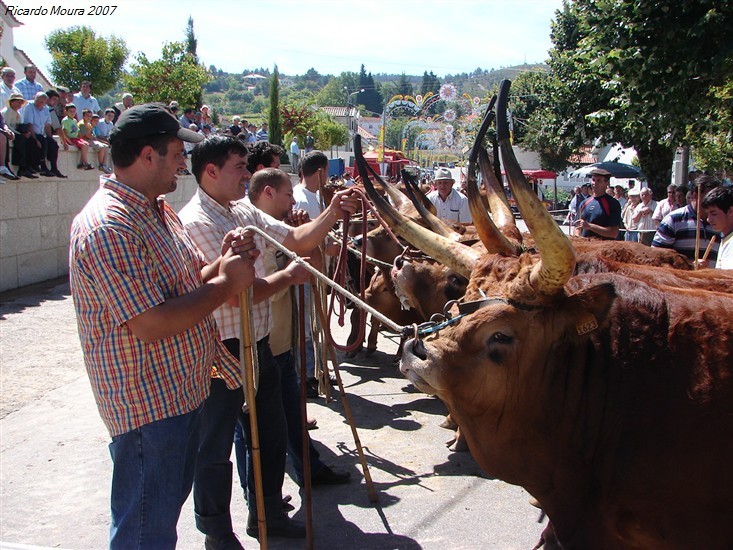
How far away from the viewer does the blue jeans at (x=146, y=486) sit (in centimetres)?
261

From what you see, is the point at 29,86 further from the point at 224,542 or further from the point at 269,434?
the point at 224,542

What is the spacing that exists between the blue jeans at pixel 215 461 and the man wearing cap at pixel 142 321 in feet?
2.46

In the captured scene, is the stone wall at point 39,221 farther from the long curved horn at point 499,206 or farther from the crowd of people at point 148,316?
the long curved horn at point 499,206

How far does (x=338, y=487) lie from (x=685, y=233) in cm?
485

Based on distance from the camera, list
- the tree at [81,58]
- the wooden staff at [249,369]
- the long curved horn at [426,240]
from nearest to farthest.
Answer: the wooden staff at [249,369]
the long curved horn at [426,240]
the tree at [81,58]

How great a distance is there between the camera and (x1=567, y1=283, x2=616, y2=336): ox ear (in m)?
2.74

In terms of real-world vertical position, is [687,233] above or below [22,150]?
below

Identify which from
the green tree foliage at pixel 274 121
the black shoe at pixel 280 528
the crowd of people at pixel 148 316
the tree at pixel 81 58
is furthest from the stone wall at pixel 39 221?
the green tree foliage at pixel 274 121

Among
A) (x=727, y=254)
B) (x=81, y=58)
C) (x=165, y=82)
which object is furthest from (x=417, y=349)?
(x=81, y=58)

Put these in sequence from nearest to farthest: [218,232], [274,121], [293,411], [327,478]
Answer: [218,232] < [293,411] < [327,478] < [274,121]

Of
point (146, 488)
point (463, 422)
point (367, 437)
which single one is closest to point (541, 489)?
point (463, 422)

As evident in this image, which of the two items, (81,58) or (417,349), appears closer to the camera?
(417,349)

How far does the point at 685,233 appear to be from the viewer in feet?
24.1

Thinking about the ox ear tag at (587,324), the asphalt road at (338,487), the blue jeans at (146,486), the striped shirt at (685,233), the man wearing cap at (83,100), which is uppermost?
the man wearing cap at (83,100)
